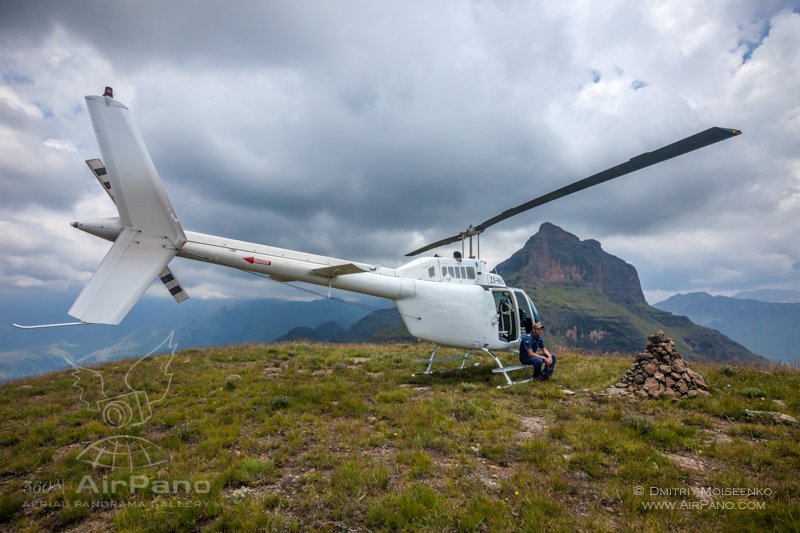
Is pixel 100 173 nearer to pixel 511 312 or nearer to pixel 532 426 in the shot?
pixel 532 426

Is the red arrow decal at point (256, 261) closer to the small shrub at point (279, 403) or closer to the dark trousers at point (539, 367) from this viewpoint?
the small shrub at point (279, 403)

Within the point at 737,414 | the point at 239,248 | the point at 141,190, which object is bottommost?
the point at 737,414

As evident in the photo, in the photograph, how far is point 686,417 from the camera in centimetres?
827

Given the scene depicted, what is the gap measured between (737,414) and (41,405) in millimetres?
19866

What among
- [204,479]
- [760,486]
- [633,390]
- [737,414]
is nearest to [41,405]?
[204,479]

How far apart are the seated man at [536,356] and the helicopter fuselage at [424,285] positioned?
38.7 inches

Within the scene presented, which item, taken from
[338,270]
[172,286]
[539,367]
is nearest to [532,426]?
[539,367]

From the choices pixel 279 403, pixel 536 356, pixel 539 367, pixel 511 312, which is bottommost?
pixel 279 403

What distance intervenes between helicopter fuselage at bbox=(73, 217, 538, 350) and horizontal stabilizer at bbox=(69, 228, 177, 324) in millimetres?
772

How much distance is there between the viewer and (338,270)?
11492 millimetres

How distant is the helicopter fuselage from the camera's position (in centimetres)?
1080

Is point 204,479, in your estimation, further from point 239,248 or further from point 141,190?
point 141,190

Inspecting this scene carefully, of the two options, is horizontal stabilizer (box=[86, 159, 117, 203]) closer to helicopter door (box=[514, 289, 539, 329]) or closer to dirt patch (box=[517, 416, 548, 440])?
dirt patch (box=[517, 416, 548, 440])

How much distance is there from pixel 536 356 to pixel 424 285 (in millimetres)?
5022
